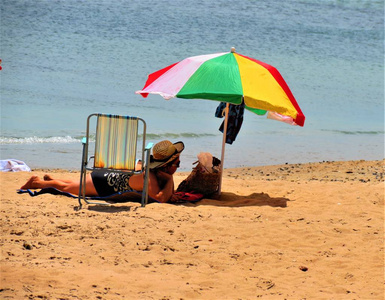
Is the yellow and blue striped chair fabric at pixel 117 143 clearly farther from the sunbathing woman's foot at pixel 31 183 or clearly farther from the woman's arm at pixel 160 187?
the sunbathing woman's foot at pixel 31 183

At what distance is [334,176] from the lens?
8.76m

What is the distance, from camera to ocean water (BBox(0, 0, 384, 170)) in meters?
11.3

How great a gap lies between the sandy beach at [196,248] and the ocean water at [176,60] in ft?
11.2

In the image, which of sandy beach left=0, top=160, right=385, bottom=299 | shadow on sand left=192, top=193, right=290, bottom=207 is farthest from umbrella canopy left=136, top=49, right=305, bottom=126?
sandy beach left=0, top=160, right=385, bottom=299

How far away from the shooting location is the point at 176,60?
18.8 metres

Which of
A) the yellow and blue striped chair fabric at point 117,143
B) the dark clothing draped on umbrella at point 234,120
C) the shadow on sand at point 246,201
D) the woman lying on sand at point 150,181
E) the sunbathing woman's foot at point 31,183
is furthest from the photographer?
the dark clothing draped on umbrella at point 234,120

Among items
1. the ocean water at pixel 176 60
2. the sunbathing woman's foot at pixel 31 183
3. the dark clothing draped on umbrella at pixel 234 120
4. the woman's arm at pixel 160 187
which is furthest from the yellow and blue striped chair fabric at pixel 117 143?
the ocean water at pixel 176 60

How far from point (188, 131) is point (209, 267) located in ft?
25.8

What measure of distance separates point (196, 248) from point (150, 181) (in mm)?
1448

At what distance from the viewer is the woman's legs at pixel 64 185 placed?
605 cm

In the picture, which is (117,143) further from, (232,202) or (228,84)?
(232,202)

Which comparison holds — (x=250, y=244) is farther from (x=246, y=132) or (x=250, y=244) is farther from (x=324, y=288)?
(x=246, y=132)

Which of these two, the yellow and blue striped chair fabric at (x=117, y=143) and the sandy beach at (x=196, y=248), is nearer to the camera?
the sandy beach at (x=196, y=248)

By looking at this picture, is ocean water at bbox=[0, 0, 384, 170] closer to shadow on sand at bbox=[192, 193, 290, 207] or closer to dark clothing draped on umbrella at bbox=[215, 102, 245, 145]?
dark clothing draped on umbrella at bbox=[215, 102, 245, 145]
